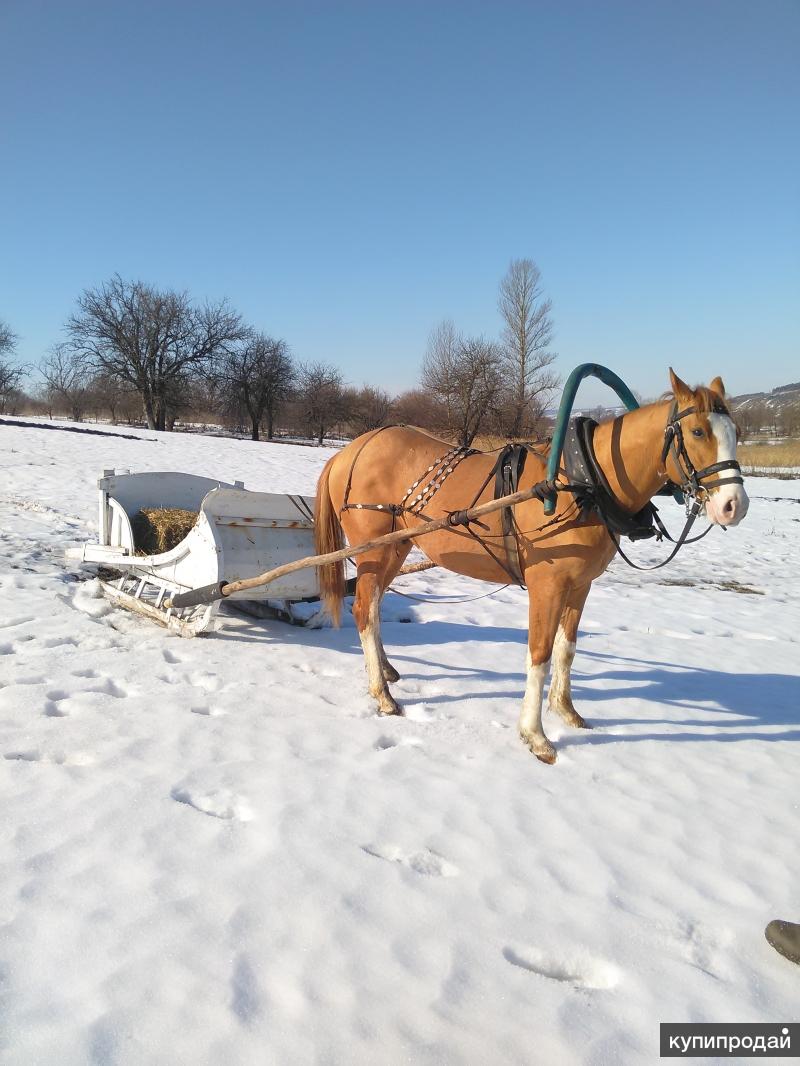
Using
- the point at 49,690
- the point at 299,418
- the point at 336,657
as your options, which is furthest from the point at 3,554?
the point at 299,418

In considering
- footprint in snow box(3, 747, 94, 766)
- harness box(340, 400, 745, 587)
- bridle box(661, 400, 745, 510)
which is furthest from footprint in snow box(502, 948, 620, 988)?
footprint in snow box(3, 747, 94, 766)

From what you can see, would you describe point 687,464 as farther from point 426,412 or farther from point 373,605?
point 426,412

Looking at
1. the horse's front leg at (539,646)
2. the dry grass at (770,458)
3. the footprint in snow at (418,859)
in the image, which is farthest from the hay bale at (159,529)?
the dry grass at (770,458)

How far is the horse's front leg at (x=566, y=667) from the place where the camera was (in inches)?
147

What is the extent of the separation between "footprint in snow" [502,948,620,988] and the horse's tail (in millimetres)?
2827

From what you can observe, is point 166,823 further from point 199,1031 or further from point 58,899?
point 199,1031

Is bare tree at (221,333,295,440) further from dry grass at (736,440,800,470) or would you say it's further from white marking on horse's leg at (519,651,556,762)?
white marking on horse's leg at (519,651,556,762)

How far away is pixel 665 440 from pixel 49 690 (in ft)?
12.0

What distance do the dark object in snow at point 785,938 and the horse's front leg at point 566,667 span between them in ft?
5.44

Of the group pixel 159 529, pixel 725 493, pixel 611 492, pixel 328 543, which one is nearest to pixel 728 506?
pixel 725 493

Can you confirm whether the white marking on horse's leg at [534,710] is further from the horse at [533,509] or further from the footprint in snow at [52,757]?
the footprint in snow at [52,757]

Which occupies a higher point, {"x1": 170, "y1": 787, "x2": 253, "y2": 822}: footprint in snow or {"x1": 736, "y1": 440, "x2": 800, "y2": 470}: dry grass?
{"x1": 736, "y1": 440, "x2": 800, "y2": 470}: dry grass

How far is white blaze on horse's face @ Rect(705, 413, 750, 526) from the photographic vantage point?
2.69 metres

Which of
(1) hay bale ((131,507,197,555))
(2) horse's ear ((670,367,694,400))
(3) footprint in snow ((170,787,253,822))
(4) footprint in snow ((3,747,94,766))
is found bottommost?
(3) footprint in snow ((170,787,253,822))
